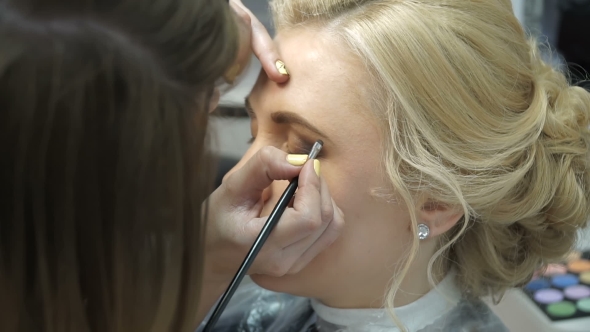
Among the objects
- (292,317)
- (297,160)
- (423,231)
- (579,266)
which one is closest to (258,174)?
(297,160)

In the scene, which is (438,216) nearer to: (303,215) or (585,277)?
(303,215)

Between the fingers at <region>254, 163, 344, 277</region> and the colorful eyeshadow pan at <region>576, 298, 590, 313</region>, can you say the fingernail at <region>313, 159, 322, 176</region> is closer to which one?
the fingers at <region>254, 163, 344, 277</region>

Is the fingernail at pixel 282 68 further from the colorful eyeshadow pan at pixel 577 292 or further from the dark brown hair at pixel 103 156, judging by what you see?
the colorful eyeshadow pan at pixel 577 292

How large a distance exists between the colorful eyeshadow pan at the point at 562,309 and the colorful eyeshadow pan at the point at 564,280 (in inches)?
2.4

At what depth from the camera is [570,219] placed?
908 mm

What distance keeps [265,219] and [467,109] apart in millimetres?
306

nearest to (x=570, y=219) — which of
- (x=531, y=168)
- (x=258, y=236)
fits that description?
(x=531, y=168)

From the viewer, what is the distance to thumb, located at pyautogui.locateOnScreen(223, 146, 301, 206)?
2.43ft

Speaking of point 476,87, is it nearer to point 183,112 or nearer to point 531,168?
point 531,168

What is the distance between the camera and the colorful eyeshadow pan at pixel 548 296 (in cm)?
114

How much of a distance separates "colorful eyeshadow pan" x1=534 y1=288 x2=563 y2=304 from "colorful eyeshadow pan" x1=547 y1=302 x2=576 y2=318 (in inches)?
0.5

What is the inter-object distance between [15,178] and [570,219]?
78cm

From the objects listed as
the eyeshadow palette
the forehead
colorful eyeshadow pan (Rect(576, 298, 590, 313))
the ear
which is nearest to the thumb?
the forehead

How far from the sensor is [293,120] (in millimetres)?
843
